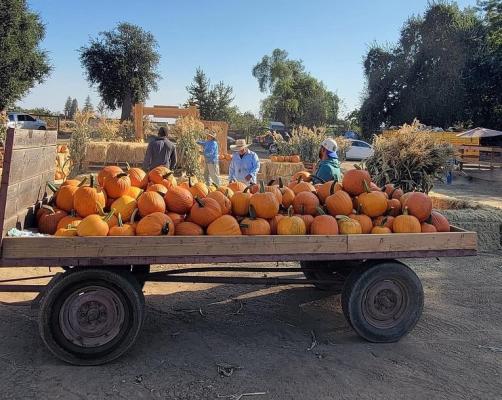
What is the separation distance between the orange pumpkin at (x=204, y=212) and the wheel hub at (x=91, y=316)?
88 centimetres

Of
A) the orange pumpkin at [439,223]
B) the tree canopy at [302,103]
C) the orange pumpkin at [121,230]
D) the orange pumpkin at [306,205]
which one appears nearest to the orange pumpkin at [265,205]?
the orange pumpkin at [306,205]

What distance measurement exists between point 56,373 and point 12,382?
0.95ft

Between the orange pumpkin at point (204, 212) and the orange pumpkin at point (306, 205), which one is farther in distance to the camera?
the orange pumpkin at point (306, 205)

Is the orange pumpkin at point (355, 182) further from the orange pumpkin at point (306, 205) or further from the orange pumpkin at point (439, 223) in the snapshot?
the orange pumpkin at point (439, 223)

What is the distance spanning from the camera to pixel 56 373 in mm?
3549

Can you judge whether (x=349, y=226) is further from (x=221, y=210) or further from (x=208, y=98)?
(x=208, y=98)

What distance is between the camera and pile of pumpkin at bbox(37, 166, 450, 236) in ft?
13.0

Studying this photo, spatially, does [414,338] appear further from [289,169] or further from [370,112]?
[370,112]

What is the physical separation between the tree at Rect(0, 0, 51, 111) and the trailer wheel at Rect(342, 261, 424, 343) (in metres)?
27.2

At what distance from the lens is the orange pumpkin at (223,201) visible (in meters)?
4.26

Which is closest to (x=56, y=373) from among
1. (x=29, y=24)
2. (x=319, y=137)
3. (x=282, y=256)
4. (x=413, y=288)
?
(x=282, y=256)

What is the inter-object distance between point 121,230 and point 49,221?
2.27ft

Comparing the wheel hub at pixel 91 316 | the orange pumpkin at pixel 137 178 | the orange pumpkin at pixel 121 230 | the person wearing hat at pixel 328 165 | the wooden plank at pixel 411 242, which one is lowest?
the wheel hub at pixel 91 316

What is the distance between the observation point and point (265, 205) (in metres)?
4.21
